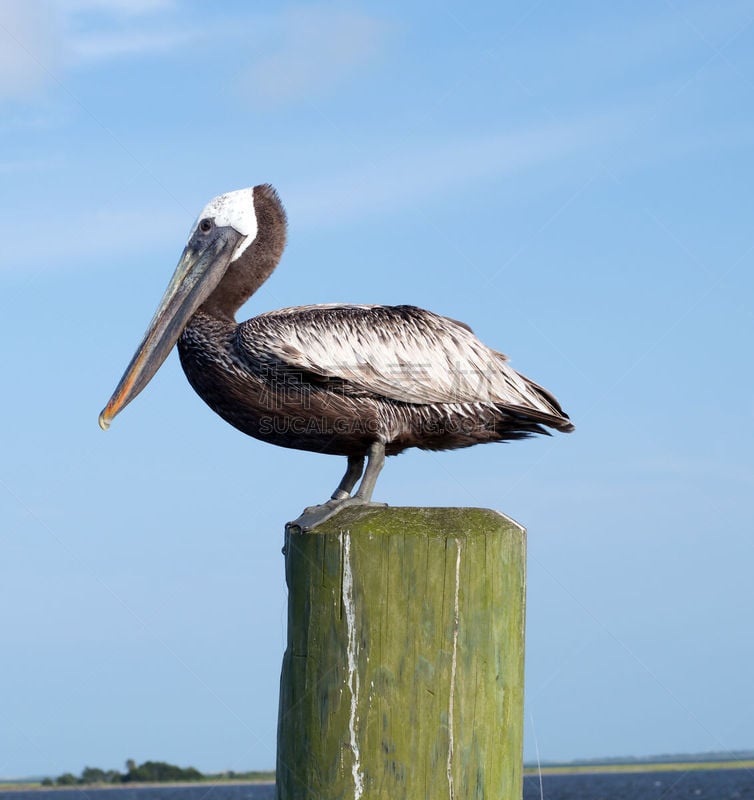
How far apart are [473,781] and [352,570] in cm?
67

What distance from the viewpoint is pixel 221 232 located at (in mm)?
5758

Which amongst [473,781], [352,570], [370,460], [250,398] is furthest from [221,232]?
[473,781]

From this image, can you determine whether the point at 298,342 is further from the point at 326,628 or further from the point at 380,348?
the point at 326,628

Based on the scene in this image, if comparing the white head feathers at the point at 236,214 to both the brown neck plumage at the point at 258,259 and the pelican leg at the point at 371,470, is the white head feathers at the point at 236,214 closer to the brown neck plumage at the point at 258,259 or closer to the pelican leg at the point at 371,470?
the brown neck plumage at the point at 258,259

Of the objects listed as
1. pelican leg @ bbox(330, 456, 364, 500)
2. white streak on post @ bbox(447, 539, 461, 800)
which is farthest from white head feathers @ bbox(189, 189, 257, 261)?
white streak on post @ bbox(447, 539, 461, 800)

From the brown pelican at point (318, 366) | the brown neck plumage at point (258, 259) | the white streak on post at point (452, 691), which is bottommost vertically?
the white streak on post at point (452, 691)

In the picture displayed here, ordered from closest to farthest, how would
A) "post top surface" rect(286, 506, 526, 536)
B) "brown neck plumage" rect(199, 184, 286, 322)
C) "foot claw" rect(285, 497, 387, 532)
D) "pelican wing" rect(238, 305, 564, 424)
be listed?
"post top surface" rect(286, 506, 526, 536)
"foot claw" rect(285, 497, 387, 532)
"pelican wing" rect(238, 305, 564, 424)
"brown neck plumage" rect(199, 184, 286, 322)

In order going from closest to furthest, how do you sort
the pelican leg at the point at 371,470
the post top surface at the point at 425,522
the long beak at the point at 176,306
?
the post top surface at the point at 425,522
the pelican leg at the point at 371,470
the long beak at the point at 176,306

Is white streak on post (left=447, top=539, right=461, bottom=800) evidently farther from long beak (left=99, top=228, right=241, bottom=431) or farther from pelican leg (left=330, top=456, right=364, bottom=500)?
long beak (left=99, top=228, right=241, bottom=431)

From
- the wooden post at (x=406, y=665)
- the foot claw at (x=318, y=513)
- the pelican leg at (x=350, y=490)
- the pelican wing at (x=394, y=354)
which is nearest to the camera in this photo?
the wooden post at (x=406, y=665)

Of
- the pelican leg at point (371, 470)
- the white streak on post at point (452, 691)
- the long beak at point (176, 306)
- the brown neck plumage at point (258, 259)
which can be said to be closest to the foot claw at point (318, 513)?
the pelican leg at point (371, 470)

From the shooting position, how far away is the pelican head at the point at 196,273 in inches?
216

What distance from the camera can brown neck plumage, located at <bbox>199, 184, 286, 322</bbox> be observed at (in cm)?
568

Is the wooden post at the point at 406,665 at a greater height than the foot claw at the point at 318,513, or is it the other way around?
the foot claw at the point at 318,513
